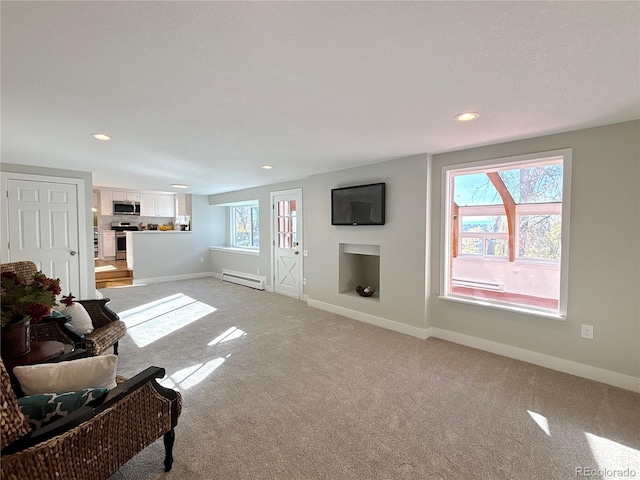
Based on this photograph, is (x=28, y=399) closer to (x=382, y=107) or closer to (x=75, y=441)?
(x=75, y=441)

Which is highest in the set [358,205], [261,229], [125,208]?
[125,208]

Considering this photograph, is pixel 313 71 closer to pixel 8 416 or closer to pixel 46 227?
pixel 8 416

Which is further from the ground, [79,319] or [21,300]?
[21,300]

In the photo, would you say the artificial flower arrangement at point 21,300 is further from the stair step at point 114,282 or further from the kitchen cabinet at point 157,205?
the kitchen cabinet at point 157,205

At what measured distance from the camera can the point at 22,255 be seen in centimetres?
440

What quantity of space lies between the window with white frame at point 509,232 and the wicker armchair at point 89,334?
3.59 m

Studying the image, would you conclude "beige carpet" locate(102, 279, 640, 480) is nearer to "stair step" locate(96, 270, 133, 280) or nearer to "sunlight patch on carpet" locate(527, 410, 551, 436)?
"sunlight patch on carpet" locate(527, 410, 551, 436)

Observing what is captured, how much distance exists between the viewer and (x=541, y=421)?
2.15 meters

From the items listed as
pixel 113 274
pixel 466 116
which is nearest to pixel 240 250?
pixel 113 274

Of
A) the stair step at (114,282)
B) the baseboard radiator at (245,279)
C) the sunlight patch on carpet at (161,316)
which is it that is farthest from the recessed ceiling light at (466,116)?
the stair step at (114,282)

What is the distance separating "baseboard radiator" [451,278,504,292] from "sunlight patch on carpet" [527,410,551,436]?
5.07 ft

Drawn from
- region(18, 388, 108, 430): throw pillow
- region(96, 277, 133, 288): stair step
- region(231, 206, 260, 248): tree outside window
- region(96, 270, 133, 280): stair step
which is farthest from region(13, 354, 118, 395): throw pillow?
region(96, 270, 133, 280): stair step

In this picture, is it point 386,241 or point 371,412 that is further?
point 386,241

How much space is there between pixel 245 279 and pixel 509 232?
5.36m
